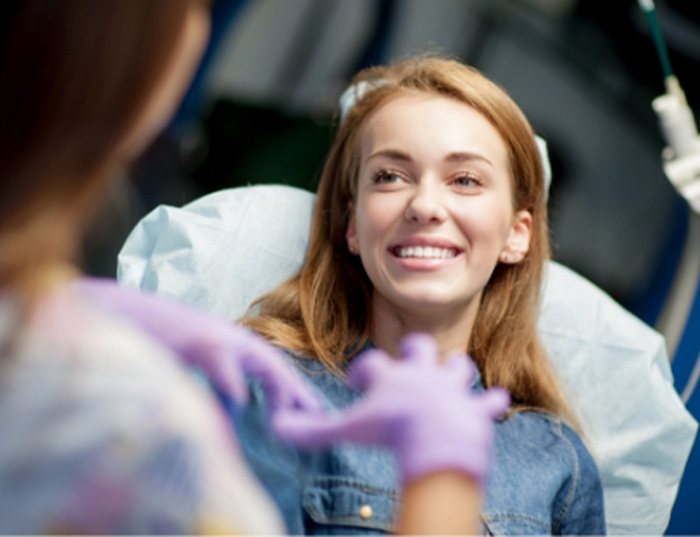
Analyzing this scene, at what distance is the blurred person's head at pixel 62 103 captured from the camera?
62cm

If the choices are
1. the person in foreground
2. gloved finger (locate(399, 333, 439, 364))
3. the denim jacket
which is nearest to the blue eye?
the denim jacket

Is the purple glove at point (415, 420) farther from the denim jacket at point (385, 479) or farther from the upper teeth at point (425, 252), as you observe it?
the upper teeth at point (425, 252)

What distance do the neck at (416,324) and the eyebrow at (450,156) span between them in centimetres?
17

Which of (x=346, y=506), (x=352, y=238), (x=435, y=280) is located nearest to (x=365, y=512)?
(x=346, y=506)

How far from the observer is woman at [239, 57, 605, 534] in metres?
1.21

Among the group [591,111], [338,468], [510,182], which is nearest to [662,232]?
[591,111]

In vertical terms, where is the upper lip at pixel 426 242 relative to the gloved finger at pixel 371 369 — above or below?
below

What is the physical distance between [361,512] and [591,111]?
1.90 m

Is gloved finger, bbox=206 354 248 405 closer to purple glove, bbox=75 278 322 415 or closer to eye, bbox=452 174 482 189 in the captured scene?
purple glove, bbox=75 278 322 415

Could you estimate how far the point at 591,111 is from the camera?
9.24 feet

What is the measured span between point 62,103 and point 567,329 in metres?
1.06

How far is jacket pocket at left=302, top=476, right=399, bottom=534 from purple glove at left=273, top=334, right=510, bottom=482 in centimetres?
37

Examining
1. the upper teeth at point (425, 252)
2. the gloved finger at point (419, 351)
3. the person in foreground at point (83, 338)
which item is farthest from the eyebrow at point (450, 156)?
the person in foreground at point (83, 338)

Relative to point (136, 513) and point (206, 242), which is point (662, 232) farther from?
point (136, 513)
